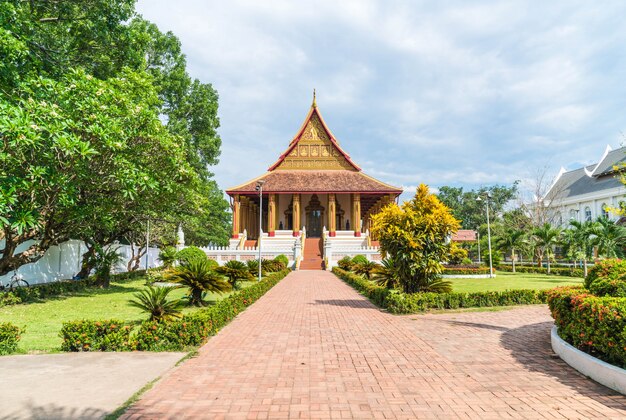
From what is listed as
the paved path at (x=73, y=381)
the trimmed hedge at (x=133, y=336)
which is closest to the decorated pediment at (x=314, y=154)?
the trimmed hedge at (x=133, y=336)

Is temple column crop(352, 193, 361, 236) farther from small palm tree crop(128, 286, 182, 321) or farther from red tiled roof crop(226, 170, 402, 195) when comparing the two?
small palm tree crop(128, 286, 182, 321)

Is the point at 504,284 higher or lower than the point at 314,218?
lower

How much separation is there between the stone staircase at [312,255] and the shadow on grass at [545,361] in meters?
21.7

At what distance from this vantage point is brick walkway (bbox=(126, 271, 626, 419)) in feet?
13.8

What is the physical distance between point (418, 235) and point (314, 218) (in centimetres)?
2814

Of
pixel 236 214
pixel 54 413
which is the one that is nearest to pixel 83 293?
pixel 54 413

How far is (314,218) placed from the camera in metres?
39.3

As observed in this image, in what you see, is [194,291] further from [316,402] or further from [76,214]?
[316,402]

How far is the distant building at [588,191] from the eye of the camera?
4294cm

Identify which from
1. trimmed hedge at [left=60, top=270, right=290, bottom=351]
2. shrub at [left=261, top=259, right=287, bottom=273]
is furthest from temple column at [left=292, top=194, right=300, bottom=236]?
trimmed hedge at [left=60, top=270, right=290, bottom=351]

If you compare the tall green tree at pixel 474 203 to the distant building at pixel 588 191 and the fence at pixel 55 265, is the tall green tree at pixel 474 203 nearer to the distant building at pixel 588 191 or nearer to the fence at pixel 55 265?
the distant building at pixel 588 191

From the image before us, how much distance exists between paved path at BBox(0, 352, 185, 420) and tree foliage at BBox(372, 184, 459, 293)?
715 centimetres

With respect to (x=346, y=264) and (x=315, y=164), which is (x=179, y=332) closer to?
(x=346, y=264)

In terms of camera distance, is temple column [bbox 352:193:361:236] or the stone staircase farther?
temple column [bbox 352:193:361:236]
